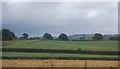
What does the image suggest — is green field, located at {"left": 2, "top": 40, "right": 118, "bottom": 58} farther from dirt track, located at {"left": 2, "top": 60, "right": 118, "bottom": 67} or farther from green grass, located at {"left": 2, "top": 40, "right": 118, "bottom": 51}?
dirt track, located at {"left": 2, "top": 60, "right": 118, "bottom": 67}

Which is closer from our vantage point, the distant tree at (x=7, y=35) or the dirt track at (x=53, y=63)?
the dirt track at (x=53, y=63)

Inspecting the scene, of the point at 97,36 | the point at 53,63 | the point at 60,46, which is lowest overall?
the point at 53,63

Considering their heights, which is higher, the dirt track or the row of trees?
the row of trees

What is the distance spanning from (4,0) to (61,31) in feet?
2.81

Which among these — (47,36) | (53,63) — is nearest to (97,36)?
(47,36)

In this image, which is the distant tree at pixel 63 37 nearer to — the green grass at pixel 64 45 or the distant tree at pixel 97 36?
the green grass at pixel 64 45

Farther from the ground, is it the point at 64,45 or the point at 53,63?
the point at 64,45

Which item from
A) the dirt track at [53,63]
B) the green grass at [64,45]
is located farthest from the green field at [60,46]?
the dirt track at [53,63]

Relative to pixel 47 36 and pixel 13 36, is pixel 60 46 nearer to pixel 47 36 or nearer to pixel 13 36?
pixel 47 36

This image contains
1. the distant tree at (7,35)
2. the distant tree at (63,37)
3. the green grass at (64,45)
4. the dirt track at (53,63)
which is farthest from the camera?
the distant tree at (63,37)

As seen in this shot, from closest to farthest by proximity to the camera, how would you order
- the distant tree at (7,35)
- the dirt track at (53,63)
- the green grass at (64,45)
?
the dirt track at (53,63)
the distant tree at (7,35)
the green grass at (64,45)

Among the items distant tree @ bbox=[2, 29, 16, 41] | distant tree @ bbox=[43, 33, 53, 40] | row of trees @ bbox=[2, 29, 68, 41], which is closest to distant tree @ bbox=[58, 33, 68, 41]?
row of trees @ bbox=[2, 29, 68, 41]

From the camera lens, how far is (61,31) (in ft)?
9.26

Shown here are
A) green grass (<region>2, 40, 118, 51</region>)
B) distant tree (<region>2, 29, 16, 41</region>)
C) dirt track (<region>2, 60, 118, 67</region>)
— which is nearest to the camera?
dirt track (<region>2, 60, 118, 67</region>)
